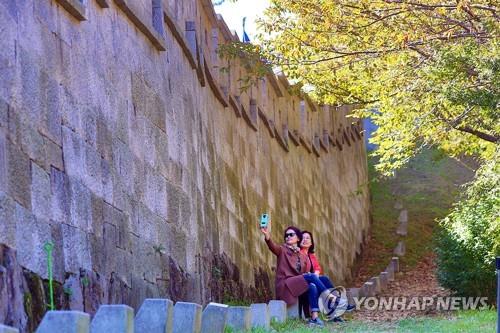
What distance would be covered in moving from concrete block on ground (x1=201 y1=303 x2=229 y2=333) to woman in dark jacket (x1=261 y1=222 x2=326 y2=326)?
14.0 feet

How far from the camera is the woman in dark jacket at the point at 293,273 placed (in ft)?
43.4

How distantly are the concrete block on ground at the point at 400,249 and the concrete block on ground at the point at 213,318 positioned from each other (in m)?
19.2

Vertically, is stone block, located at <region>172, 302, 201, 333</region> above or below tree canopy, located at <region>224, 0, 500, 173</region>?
below

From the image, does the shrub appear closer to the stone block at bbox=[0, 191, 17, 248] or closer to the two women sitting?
the two women sitting

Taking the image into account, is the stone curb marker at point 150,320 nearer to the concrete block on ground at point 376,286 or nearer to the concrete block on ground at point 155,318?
the concrete block on ground at point 155,318

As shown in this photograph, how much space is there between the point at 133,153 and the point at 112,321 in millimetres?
4473

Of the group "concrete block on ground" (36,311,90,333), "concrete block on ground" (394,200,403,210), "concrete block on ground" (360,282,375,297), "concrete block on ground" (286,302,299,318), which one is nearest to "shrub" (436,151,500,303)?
"concrete block on ground" (360,282,375,297)

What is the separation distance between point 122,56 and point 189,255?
Result: 3.01 metres

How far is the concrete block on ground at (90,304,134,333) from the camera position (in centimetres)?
611

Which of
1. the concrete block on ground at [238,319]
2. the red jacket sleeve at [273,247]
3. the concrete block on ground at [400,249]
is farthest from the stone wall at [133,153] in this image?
the concrete block on ground at [400,249]

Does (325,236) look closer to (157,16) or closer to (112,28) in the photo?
(157,16)

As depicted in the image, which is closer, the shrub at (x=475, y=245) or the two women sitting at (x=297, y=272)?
the two women sitting at (x=297, y=272)

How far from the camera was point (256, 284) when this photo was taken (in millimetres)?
17047

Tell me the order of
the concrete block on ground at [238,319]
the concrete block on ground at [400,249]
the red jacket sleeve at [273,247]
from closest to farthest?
1. the concrete block on ground at [238,319]
2. the red jacket sleeve at [273,247]
3. the concrete block on ground at [400,249]
